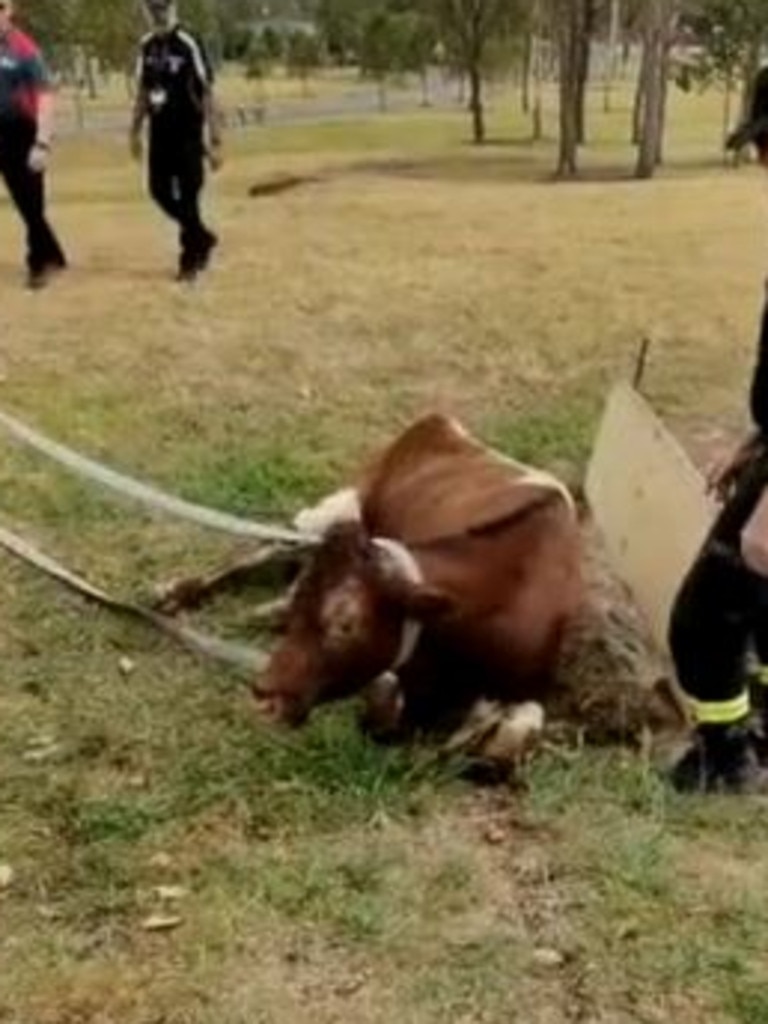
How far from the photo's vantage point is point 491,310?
10.6 metres

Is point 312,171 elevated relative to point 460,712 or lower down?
lower down

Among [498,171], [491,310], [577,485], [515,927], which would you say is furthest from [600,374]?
[498,171]

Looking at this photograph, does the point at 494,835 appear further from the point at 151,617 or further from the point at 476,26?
the point at 476,26

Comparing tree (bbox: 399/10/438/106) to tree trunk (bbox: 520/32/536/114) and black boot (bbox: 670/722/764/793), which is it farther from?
black boot (bbox: 670/722/764/793)

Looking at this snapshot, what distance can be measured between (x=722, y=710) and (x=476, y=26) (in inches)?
1347

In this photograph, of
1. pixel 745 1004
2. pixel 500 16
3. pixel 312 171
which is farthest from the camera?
pixel 500 16

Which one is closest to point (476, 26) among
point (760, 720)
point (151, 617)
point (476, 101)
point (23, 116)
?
point (476, 101)

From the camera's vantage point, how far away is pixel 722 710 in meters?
4.43

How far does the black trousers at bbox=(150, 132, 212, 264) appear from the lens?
1052 centimetres

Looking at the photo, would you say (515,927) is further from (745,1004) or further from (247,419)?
(247,419)

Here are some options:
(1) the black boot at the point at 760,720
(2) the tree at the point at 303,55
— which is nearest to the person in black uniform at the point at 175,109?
(1) the black boot at the point at 760,720

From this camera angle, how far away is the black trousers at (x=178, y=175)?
10523 mm

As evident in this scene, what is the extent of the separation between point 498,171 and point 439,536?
2491 centimetres

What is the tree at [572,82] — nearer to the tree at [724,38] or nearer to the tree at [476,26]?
the tree at [724,38]
